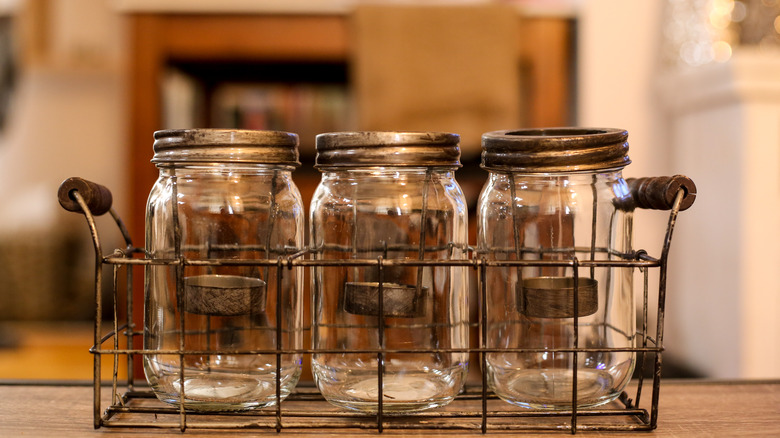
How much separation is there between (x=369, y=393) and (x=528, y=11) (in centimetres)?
136

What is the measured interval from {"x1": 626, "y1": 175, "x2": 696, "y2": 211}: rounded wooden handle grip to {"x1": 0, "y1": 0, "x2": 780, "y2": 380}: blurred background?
92cm

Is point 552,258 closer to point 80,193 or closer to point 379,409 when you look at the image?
point 379,409

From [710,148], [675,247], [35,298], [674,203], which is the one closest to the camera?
[674,203]

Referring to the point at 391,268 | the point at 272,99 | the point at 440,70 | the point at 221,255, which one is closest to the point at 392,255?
the point at 391,268

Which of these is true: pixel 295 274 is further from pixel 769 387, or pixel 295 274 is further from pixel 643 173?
pixel 643 173

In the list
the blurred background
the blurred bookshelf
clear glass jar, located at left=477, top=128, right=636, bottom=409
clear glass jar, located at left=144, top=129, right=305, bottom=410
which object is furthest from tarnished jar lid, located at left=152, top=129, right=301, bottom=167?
the blurred bookshelf

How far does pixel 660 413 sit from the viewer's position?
1.62 ft

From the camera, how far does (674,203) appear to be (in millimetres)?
445

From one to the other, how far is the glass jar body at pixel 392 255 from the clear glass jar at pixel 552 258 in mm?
24

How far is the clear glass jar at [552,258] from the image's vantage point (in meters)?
0.47

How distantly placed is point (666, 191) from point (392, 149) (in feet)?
0.55

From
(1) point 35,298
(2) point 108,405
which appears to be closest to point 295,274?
(2) point 108,405

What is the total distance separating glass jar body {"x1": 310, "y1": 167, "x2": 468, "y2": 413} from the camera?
0.49 metres

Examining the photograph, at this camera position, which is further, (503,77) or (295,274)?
(503,77)
